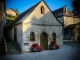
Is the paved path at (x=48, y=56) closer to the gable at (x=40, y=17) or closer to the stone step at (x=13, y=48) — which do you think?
the stone step at (x=13, y=48)

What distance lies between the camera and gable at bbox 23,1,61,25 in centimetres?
1150

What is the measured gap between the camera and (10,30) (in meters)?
13.8

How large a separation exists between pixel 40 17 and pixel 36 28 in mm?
1069

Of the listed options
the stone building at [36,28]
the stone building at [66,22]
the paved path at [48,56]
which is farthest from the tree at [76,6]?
the stone building at [66,22]

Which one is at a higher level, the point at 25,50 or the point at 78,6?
the point at 78,6

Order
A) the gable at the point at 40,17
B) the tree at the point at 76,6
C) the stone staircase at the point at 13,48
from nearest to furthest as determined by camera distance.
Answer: the tree at the point at 76,6 < the stone staircase at the point at 13,48 < the gable at the point at 40,17

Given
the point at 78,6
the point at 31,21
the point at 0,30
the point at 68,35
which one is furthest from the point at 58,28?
the point at 68,35

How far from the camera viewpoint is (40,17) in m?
12.0

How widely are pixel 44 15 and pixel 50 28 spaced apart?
4.47 feet

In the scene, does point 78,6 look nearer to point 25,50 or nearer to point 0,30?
point 25,50

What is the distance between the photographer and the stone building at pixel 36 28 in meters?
11.1

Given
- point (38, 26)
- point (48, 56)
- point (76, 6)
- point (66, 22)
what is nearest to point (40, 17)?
point (38, 26)

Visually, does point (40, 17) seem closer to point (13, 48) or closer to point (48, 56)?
point (13, 48)

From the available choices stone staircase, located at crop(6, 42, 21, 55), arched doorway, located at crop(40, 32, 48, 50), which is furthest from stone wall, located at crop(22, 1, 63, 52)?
stone staircase, located at crop(6, 42, 21, 55)
